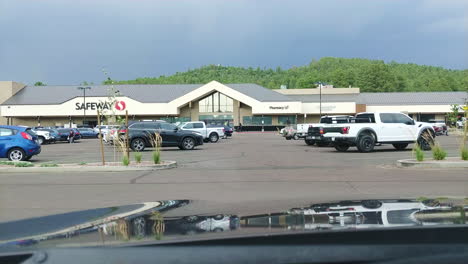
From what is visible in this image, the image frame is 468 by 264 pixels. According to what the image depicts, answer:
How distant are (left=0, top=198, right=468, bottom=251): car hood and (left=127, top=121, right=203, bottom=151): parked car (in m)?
24.4

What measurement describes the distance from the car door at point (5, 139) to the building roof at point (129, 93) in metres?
56.9

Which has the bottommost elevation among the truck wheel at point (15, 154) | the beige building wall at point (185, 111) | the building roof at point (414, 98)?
the truck wheel at point (15, 154)

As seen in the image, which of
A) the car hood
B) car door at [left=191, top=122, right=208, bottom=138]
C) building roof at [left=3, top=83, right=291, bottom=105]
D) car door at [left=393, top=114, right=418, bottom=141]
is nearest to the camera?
the car hood

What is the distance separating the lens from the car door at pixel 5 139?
19.6 m

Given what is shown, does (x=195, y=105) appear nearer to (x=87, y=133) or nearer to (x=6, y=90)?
(x=87, y=133)

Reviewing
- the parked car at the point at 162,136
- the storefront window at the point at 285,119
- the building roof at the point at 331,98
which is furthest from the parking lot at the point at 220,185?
the building roof at the point at 331,98

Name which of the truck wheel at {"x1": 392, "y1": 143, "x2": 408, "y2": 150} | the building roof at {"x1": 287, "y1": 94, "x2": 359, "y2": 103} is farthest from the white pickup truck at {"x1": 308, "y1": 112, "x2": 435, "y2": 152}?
the building roof at {"x1": 287, "y1": 94, "x2": 359, "y2": 103}

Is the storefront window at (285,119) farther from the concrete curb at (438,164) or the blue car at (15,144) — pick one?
the concrete curb at (438,164)

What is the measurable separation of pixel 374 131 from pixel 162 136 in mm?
11528

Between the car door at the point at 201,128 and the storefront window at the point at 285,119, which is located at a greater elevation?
the storefront window at the point at 285,119

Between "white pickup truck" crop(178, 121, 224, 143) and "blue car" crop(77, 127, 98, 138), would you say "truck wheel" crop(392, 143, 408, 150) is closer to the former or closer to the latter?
"white pickup truck" crop(178, 121, 224, 143)

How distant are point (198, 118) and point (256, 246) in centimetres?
7746

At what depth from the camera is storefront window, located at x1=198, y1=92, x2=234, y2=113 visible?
258 feet

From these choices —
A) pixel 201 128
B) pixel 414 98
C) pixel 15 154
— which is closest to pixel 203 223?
pixel 15 154
